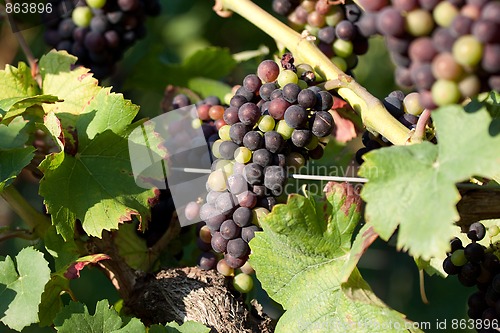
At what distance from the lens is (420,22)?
0.79 metres

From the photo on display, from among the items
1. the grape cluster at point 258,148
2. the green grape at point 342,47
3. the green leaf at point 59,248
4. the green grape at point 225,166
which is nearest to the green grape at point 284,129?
the grape cluster at point 258,148

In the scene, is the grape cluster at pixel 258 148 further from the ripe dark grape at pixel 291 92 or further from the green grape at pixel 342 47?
the green grape at pixel 342 47

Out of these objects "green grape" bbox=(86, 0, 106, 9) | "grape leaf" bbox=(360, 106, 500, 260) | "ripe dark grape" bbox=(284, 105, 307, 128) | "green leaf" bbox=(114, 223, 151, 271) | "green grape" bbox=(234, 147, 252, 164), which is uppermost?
"grape leaf" bbox=(360, 106, 500, 260)

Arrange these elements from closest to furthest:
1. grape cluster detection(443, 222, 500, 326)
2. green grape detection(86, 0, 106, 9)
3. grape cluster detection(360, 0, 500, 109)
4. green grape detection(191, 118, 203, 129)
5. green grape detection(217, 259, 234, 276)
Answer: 1. grape cluster detection(360, 0, 500, 109)
2. grape cluster detection(443, 222, 500, 326)
3. green grape detection(217, 259, 234, 276)
4. green grape detection(191, 118, 203, 129)
5. green grape detection(86, 0, 106, 9)

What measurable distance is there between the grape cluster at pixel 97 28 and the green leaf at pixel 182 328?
73 centimetres

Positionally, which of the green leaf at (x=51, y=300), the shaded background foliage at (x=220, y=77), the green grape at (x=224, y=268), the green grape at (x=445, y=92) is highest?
the green grape at (x=445, y=92)

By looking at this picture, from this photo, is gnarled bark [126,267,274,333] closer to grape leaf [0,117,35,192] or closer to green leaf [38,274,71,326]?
green leaf [38,274,71,326]

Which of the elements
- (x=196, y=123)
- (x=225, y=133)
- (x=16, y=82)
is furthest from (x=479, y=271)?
(x=16, y=82)

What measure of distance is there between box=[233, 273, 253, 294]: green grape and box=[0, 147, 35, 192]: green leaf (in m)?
0.44

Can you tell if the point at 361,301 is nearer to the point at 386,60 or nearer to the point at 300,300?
the point at 300,300

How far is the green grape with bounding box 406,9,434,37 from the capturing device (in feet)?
2.61

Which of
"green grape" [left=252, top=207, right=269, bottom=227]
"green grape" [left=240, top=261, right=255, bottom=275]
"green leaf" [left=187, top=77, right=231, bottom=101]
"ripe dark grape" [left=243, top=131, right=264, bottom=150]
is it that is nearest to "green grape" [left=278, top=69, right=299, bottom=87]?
"ripe dark grape" [left=243, top=131, right=264, bottom=150]

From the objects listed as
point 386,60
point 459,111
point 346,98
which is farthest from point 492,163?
point 386,60

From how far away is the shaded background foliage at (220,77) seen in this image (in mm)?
2006
